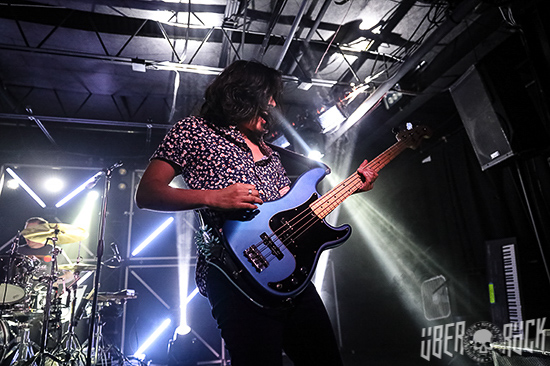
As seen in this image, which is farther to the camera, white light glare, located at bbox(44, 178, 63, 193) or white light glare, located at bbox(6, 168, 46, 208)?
white light glare, located at bbox(44, 178, 63, 193)

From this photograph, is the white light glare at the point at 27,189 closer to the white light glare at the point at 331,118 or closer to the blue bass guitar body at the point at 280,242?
the white light glare at the point at 331,118

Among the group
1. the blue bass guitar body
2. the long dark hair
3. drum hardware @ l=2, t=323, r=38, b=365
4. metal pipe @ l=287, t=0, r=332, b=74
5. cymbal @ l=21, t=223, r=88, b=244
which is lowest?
drum hardware @ l=2, t=323, r=38, b=365

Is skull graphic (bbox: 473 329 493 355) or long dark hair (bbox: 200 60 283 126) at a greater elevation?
long dark hair (bbox: 200 60 283 126)

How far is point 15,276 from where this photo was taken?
18.4 ft

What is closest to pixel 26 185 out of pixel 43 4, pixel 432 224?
pixel 43 4

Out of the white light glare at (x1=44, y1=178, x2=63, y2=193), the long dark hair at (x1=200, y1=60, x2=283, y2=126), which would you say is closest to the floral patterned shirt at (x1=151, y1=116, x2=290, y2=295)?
the long dark hair at (x1=200, y1=60, x2=283, y2=126)

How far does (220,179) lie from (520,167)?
14.9ft

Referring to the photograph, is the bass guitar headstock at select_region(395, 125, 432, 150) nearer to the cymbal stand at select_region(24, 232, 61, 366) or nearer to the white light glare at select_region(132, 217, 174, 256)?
the cymbal stand at select_region(24, 232, 61, 366)

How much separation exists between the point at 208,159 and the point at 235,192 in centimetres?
25

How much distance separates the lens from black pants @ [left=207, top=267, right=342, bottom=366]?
4.18 ft

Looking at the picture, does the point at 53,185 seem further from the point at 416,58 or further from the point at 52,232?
the point at 416,58

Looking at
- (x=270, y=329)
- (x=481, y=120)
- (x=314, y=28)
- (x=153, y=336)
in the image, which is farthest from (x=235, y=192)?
(x=153, y=336)

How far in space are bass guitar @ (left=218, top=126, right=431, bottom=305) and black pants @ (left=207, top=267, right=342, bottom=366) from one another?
6cm

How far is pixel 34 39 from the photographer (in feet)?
21.1
